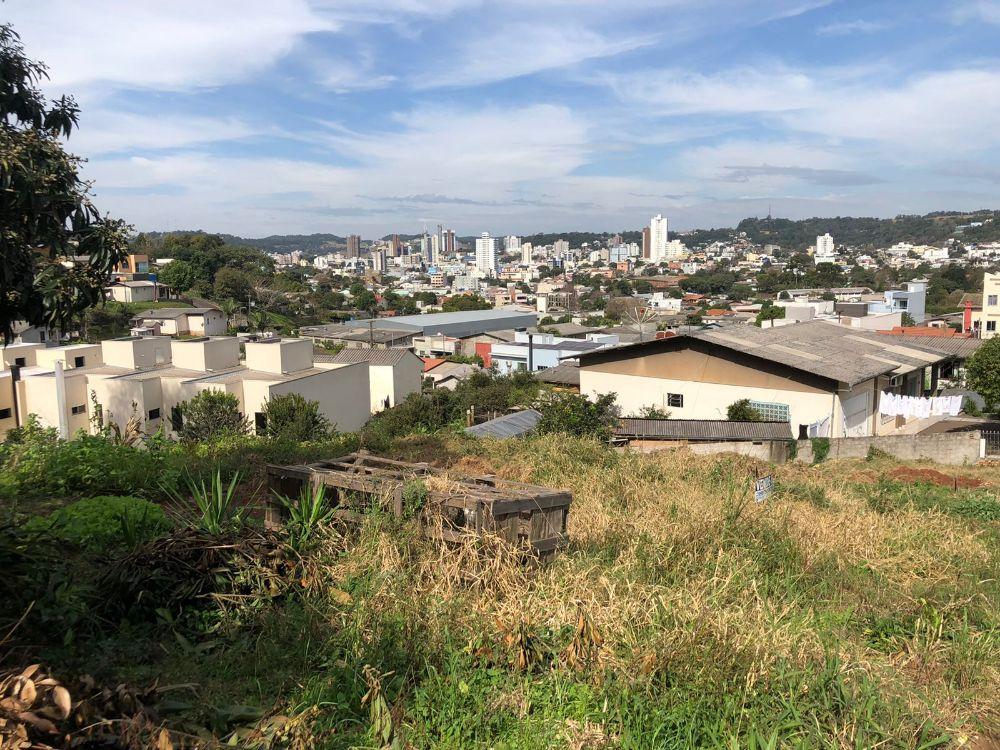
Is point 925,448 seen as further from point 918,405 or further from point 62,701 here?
point 62,701

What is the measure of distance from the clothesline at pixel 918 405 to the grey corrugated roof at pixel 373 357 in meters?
17.1

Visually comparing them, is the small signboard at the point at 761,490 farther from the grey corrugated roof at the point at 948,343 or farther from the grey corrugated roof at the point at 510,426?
the grey corrugated roof at the point at 948,343

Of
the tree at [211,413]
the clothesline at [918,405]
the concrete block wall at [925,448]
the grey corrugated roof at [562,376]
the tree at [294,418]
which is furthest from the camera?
the grey corrugated roof at [562,376]

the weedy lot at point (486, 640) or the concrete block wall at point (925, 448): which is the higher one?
the weedy lot at point (486, 640)

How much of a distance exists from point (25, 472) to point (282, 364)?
1785 cm

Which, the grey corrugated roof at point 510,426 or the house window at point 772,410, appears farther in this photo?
the house window at point 772,410

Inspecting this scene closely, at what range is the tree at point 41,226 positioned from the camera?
14.1 ft

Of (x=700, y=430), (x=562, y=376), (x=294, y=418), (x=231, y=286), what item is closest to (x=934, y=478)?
(x=700, y=430)

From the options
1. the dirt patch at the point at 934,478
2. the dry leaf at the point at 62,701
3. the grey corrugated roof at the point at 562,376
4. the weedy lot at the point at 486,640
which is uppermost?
the dry leaf at the point at 62,701

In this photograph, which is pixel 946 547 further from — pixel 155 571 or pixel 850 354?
pixel 850 354

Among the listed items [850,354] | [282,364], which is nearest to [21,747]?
[850,354]

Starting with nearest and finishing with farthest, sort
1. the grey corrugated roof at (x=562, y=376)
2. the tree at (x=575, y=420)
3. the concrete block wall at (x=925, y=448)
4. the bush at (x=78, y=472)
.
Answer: the bush at (x=78, y=472) < the tree at (x=575, y=420) < the concrete block wall at (x=925, y=448) < the grey corrugated roof at (x=562, y=376)

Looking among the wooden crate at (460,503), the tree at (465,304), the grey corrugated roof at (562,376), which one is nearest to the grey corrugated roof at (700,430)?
the wooden crate at (460,503)

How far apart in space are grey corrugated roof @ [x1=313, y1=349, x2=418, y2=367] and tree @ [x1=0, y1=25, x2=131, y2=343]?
2344cm
